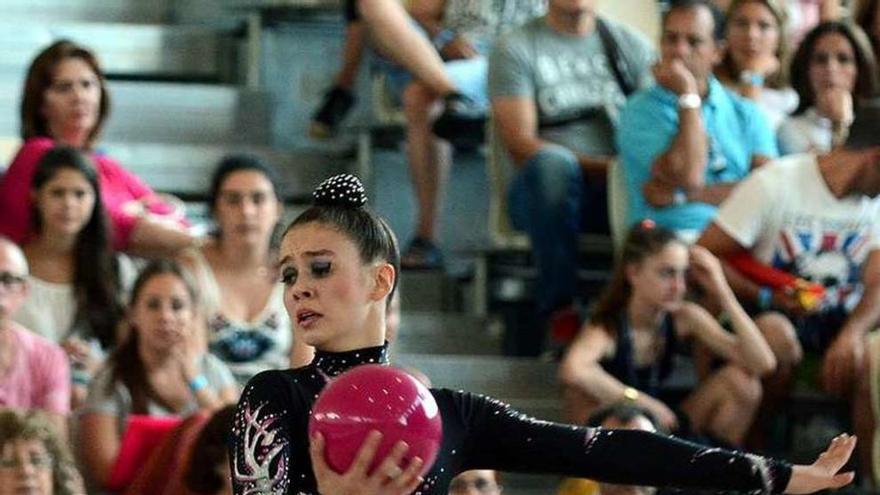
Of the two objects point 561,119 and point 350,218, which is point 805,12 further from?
point 350,218

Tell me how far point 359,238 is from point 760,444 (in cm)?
323

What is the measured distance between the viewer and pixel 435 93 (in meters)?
7.31

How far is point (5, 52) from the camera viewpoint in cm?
798

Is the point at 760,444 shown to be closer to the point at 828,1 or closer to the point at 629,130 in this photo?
the point at 629,130

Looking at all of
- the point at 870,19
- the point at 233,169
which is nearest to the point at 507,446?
the point at 233,169

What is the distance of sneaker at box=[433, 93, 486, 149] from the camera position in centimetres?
730

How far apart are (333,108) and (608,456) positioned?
4430mm

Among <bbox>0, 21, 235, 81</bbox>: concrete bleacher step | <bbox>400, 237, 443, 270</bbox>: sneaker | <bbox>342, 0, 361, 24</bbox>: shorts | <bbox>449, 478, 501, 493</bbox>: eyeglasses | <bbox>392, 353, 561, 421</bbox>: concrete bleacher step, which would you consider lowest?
<bbox>392, 353, 561, 421</bbox>: concrete bleacher step

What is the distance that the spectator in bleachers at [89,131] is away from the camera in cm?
646

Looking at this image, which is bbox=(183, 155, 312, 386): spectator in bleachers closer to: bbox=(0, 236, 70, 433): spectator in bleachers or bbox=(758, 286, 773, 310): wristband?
bbox=(0, 236, 70, 433): spectator in bleachers

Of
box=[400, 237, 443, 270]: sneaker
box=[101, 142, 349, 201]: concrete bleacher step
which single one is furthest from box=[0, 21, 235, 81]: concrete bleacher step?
box=[400, 237, 443, 270]: sneaker

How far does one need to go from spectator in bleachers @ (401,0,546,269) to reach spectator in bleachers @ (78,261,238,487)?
1491mm

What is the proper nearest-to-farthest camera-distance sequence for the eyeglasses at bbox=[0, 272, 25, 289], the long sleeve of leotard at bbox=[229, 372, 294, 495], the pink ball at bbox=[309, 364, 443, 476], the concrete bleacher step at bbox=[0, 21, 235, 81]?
1. the pink ball at bbox=[309, 364, 443, 476]
2. the long sleeve of leotard at bbox=[229, 372, 294, 495]
3. the eyeglasses at bbox=[0, 272, 25, 289]
4. the concrete bleacher step at bbox=[0, 21, 235, 81]

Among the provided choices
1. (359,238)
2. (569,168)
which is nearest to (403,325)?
(569,168)
